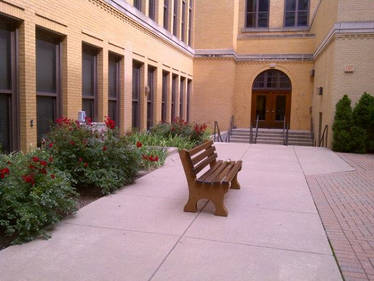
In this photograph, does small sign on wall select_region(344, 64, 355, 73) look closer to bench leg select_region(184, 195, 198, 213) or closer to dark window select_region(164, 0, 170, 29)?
dark window select_region(164, 0, 170, 29)

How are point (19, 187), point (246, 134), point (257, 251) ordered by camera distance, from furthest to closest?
point (246, 134), point (19, 187), point (257, 251)

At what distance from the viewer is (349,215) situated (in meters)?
5.08

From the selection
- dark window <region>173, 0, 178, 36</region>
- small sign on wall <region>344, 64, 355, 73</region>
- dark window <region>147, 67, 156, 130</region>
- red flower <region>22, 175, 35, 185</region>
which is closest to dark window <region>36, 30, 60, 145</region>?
red flower <region>22, 175, 35, 185</region>

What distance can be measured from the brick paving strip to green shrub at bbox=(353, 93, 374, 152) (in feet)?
12.7

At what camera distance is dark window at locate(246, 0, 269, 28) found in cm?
2328

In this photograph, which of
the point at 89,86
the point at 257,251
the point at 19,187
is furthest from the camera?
the point at 89,86

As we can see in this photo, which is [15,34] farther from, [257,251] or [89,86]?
[257,251]

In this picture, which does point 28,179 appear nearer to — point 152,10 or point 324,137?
point 152,10

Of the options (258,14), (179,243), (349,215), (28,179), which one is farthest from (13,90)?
(258,14)

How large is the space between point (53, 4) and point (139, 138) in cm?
427

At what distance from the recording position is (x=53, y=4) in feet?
27.3

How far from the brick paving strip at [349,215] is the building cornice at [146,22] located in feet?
26.0

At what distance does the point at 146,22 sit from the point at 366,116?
8.67 meters

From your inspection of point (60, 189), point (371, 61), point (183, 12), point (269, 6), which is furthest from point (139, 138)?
point (269, 6)
